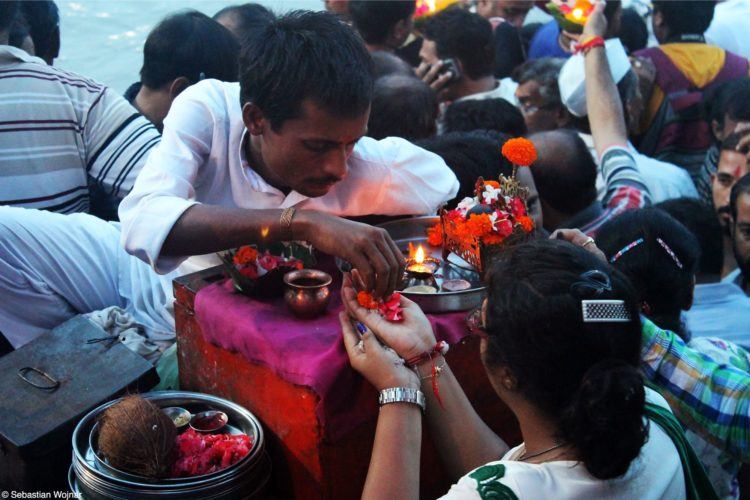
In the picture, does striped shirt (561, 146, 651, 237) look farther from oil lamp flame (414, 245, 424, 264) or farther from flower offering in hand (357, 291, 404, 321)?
flower offering in hand (357, 291, 404, 321)

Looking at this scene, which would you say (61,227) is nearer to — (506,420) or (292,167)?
(292,167)

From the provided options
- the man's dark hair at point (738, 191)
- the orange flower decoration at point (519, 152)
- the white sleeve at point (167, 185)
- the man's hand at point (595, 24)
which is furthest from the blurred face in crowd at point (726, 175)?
the white sleeve at point (167, 185)

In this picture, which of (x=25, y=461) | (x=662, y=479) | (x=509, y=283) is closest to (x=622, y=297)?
(x=509, y=283)

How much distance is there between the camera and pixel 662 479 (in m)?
1.65

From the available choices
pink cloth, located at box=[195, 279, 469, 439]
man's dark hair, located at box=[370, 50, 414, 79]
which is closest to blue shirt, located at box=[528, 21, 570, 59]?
man's dark hair, located at box=[370, 50, 414, 79]

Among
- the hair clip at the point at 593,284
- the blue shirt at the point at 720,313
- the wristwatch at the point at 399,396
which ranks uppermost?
the hair clip at the point at 593,284

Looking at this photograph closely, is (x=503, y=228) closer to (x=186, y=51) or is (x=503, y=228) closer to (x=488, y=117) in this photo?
(x=488, y=117)

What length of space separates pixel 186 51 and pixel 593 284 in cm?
300

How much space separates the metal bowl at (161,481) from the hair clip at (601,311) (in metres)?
0.99

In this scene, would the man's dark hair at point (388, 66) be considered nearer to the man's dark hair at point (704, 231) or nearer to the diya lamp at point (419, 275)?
the man's dark hair at point (704, 231)

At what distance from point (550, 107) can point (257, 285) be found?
3155 mm

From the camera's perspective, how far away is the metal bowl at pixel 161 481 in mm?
1868

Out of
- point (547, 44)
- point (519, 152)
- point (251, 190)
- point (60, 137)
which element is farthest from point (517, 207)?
point (547, 44)

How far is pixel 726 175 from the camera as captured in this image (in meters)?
3.88
